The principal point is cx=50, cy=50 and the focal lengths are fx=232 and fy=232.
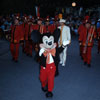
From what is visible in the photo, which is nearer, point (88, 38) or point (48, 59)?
point (48, 59)

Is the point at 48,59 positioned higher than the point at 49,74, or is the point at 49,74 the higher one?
the point at 48,59

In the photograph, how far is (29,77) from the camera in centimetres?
741

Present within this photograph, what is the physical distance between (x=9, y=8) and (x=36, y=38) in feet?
75.4

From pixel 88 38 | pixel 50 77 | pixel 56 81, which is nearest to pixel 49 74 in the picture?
pixel 50 77

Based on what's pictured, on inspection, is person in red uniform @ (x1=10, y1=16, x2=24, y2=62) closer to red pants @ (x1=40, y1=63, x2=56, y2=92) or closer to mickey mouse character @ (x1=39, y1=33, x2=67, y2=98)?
mickey mouse character @ (x1=39, y1=33, x2=67, y2=98)

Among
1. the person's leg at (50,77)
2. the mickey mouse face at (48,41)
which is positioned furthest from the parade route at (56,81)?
the mickey mouse face at (48,41)

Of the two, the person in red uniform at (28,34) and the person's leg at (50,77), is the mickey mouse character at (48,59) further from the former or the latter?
the person in red uniform at (28,34)

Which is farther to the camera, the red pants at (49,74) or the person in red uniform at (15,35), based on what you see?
the person in red uniform at (15,35)

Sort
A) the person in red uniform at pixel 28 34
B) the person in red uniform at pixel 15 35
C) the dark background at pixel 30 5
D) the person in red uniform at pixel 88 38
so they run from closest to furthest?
1. the person in red uniform at pixel 88 38
2. the person in red uniform at pixel 15 35
3. the person in red uniform at pixel 28 34
4. the dark background at pixel 30 5

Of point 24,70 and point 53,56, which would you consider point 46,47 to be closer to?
point 53,56

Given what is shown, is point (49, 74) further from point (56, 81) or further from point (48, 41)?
point (56, 81)

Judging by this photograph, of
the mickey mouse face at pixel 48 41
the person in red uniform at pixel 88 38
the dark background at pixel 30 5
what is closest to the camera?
the mickey mouse face at pixel 48 41

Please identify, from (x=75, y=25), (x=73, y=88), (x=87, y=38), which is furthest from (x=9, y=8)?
(x=73, y=88)

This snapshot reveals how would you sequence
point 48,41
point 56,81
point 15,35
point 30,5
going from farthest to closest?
point 30,5 < point 15,35 < point 56,81 < point 48,41
